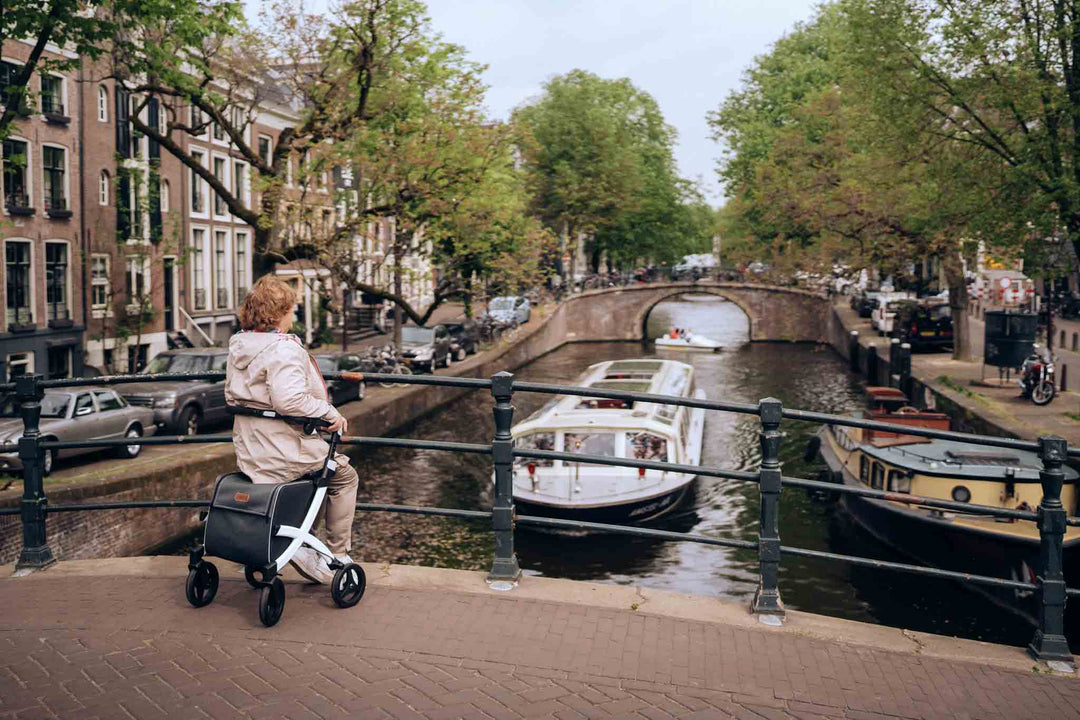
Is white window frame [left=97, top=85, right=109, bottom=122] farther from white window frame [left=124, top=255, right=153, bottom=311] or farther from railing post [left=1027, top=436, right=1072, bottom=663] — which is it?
railing post [left=1027, top=436, right=1072, bottom=663]

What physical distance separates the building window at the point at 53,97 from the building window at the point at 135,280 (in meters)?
4.50

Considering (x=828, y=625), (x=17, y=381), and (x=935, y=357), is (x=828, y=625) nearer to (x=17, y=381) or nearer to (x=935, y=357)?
(x=17, y=381)

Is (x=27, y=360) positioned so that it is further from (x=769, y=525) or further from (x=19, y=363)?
(x=769, y=525)

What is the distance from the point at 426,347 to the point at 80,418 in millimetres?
19530

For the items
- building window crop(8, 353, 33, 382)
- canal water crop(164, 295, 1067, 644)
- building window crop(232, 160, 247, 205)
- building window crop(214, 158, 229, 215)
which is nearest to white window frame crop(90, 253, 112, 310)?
building window crop(8, 353, 33, 382)

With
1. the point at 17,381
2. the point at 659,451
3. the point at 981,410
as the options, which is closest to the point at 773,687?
the point at 17,381

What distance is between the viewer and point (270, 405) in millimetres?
4988

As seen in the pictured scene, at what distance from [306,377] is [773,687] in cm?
246

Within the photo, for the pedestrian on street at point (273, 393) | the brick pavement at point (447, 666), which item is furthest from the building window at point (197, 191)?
the pedestrian on street at point (273, 393)

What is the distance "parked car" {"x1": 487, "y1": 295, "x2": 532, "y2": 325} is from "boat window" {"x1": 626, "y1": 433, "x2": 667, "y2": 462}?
30699 millimetres

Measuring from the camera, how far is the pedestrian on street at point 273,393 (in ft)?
16.1

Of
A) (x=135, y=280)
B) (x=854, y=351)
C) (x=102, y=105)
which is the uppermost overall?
(x=102, y=105)

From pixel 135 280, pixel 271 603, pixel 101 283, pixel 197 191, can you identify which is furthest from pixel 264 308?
pixel 197 191

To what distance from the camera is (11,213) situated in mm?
26938
